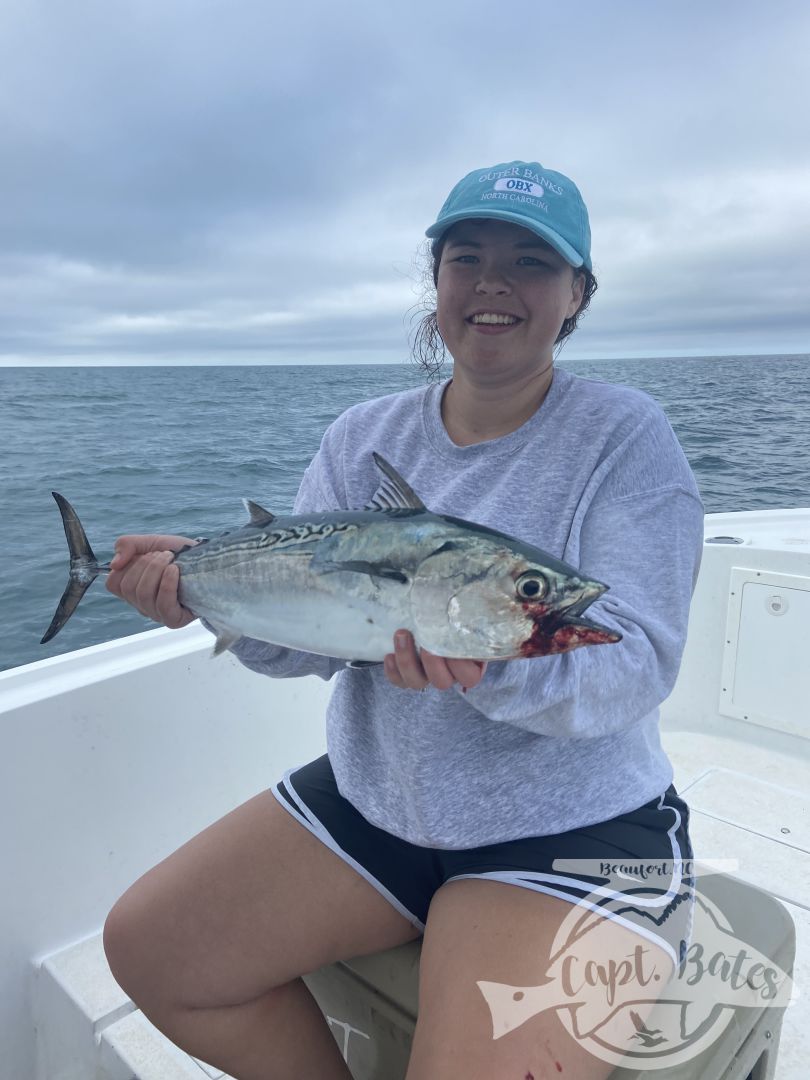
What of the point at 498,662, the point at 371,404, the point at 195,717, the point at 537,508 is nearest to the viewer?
the point at 498,662

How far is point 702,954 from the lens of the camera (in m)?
1.66

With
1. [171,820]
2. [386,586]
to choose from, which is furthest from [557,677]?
[171,820]

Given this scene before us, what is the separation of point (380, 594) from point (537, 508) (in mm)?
481

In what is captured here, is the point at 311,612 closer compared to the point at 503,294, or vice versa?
the point at 311,612

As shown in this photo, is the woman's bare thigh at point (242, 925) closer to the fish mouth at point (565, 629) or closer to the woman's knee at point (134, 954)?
the woman's knee at point (134, 954)

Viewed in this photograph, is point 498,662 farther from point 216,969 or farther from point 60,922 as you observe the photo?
point 60,922

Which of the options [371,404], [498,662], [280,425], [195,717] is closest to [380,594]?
[498,662]

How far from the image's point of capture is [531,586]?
4.57ft

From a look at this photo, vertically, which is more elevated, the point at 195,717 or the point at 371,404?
the point at 371,404

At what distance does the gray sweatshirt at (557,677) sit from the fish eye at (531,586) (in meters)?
0.16

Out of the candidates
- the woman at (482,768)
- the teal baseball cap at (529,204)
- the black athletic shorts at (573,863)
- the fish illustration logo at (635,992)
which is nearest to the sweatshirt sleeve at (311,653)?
the woman at (482,768)

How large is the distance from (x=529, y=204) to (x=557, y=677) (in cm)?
108

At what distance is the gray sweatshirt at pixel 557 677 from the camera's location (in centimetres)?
151

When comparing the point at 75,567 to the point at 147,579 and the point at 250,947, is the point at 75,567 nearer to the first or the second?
the point at 147,579
